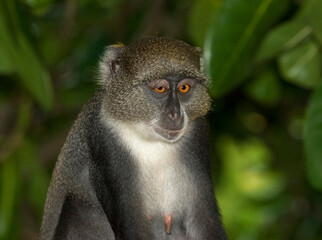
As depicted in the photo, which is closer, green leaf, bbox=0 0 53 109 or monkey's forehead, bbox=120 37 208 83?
monkey's forehead, bbox=120 37 208 83

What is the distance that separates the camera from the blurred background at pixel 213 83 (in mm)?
4805

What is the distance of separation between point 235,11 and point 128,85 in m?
0.80

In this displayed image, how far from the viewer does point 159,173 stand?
500cm

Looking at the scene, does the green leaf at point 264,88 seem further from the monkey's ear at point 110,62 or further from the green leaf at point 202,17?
the monkey's ear at point 110,62

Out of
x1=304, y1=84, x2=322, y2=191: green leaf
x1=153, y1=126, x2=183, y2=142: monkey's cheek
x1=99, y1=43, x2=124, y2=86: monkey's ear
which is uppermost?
x1=99, y1=43, x2=124, y2=86: monkey's ear

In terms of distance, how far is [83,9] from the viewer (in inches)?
252

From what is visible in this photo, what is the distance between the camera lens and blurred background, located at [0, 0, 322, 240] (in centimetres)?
480

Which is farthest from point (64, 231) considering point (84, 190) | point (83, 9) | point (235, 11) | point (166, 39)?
point (83, 9)

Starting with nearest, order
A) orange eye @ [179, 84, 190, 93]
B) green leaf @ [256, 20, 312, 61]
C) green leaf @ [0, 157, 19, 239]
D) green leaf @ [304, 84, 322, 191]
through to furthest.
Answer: green leaf @ [304, 84, 322, 191]
orange eye @ [179, 84, 190, 93]
green leaf @ [256, 20, 312, 61]
green leaf @ [0, 157, 19, 239]

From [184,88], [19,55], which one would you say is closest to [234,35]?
[184,88]

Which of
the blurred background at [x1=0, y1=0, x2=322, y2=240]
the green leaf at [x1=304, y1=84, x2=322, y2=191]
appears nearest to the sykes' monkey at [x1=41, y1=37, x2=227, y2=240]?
the blurred background at [x1=0, y1=0, x2=322, y2=240]

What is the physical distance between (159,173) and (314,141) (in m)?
1.05

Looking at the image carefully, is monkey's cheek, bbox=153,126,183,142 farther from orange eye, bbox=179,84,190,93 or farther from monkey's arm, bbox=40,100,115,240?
monkey's arm, bbox=40,100,115,240

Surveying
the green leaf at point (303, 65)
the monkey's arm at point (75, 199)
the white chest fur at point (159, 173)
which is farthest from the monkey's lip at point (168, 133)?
the green leaf at point (303, 65)
